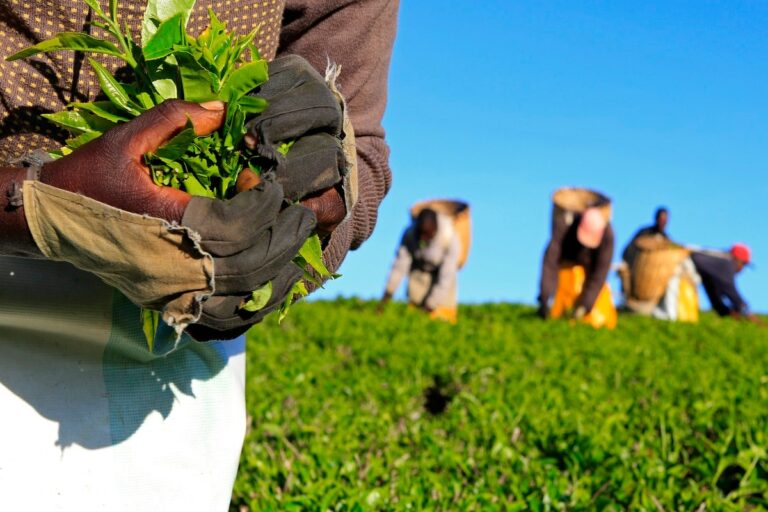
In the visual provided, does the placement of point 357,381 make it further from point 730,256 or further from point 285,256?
point 730,256

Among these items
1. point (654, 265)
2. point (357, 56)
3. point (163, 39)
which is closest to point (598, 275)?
point (654, 265)

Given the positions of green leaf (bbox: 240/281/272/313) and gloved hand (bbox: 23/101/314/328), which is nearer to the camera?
gloved hand (bbox: 23/101/314/328)

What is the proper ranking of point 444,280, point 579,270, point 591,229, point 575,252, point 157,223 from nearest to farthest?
point 157,223
point 591,229
point 575,252
point 579,270
point 444,280

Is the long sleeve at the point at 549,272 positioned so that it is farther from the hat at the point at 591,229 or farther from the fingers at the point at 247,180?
the fingers at the point at 247,180

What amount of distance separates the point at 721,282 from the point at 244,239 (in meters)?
18.7

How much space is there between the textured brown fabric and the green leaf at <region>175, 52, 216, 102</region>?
21 centimetres

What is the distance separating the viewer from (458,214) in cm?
1559

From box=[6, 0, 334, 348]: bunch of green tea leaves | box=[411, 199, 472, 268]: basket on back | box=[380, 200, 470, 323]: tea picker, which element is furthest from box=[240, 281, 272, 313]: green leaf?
box=[411, 199, 472, 268]: basket on back

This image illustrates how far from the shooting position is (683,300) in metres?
18.7

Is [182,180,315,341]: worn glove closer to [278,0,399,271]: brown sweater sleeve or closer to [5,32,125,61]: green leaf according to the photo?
[5,32,125,61]: green leaf

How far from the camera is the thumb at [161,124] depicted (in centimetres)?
156

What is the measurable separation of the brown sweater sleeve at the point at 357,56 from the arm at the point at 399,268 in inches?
423

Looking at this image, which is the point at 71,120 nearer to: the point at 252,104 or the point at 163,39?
the point at 163,39

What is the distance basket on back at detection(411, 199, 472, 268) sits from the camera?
50.8 feet
